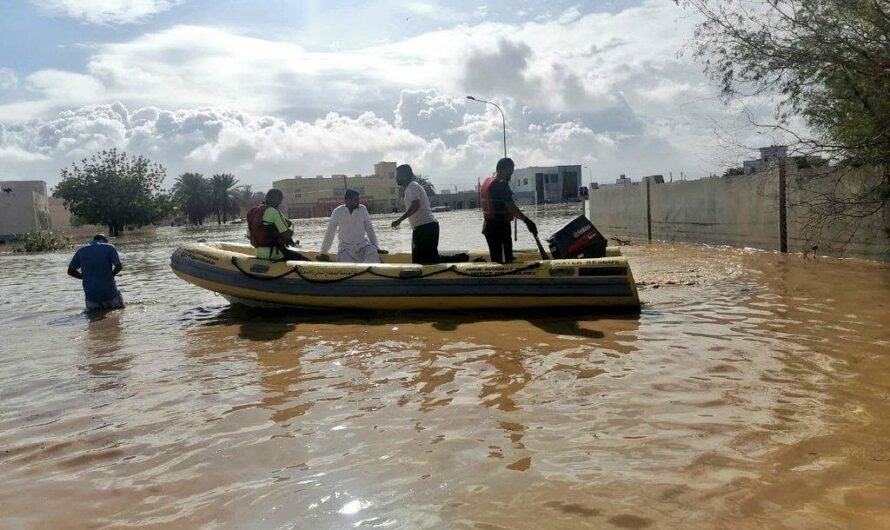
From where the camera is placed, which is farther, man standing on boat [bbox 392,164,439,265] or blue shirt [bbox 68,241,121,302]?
blue shirt [bbox 68,241,121,302]

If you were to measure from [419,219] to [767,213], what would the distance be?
9.29 metres

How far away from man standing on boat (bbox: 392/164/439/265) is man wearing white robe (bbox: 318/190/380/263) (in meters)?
0.54

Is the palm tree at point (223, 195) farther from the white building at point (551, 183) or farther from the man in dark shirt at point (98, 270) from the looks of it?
the man in dark shirt at point (98, 270)

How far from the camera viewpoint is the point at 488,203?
24.5 ft

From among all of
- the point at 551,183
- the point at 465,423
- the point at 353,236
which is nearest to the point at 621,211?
the point at 353,236

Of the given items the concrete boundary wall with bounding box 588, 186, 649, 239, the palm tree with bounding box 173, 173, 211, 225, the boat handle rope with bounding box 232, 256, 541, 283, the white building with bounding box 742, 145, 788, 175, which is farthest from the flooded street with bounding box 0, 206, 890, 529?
the palm tree with bounding box 173, 173, 211, 225

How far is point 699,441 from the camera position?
11.1 feet

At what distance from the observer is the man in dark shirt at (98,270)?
844 centimetres

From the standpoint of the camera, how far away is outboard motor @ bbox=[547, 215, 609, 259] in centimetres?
787

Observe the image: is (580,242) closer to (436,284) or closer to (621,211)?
→ (436,284)

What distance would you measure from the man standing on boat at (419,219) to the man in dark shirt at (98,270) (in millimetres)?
3850

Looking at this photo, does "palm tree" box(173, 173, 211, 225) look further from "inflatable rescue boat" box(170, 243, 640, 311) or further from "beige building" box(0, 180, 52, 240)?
"inflatable rescue boat" box(170, 243, 640, 311)

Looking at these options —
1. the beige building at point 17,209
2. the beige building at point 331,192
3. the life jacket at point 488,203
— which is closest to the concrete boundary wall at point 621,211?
the life jacket at point 488,203

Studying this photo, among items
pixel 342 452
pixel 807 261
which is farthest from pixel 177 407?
pixel 807 261
